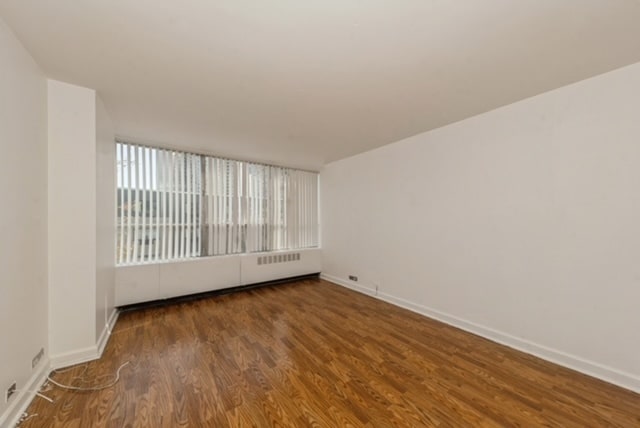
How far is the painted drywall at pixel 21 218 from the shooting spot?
1.50 m

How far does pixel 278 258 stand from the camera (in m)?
4.89

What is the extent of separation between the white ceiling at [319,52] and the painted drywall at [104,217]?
1.02 feet

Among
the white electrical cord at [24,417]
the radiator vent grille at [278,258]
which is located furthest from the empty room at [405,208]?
the radiator vent grille at [278,258]

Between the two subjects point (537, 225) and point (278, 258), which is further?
point (278, 258)

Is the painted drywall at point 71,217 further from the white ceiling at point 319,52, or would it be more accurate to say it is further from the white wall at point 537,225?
the white wall at point 537,225

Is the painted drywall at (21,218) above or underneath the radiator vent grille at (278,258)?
above

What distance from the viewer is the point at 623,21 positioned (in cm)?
149

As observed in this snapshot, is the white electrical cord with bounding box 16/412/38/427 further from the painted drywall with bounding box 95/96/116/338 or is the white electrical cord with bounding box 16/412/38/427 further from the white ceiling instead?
the white ceiling

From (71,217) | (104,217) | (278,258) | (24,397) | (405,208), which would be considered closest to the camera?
(24,397)

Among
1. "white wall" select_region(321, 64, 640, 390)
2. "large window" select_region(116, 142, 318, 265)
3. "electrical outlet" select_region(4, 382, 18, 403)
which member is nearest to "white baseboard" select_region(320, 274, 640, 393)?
"white wall" select_region(321, 64, 640, 390)

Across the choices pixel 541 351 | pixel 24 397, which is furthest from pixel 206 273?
pixel 541 351

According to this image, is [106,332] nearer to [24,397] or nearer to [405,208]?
[24,397]

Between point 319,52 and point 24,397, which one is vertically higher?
point 319,52

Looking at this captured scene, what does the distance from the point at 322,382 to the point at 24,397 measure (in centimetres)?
211
